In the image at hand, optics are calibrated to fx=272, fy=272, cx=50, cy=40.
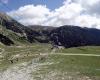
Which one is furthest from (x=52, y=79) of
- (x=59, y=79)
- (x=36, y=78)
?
(x=36, y=78)

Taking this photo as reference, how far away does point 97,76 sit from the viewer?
51.3 m

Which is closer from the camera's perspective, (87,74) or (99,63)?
(87,74)

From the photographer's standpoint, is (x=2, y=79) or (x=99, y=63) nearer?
(x=2, y=79)

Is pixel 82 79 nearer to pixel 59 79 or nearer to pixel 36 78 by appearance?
pixel 59 79

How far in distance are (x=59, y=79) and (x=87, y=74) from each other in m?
6.77

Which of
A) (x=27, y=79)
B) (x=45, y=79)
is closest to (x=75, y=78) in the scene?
(x=45, y=79)

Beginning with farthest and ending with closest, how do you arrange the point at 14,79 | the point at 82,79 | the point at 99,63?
the point at 99,63 → the point at 14,79 → the point at 82,79

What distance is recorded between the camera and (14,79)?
53.7 meters

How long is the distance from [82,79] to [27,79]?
10.5 metres

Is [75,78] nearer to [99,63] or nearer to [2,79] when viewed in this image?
[2,79]

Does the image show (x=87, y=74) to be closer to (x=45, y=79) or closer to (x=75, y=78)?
(x=75, y=78)

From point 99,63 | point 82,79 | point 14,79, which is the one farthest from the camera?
point 99,63

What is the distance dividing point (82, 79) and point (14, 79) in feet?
44.8

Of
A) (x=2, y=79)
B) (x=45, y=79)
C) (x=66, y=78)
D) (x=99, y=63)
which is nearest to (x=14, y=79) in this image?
(x=2, y=79)
